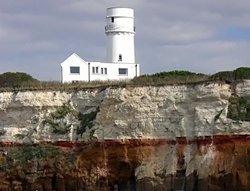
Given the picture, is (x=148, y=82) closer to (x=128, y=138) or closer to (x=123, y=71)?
(x=128, y=138)

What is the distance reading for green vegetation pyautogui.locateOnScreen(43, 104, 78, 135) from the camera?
156 feet

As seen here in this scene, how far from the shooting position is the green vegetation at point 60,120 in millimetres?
47469

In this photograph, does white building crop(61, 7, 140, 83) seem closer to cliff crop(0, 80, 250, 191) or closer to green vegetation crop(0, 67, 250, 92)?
green vegetation crop(0, 67, 250, 92)

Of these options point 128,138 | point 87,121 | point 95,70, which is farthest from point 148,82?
point 95,70

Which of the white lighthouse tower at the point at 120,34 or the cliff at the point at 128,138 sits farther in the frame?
the white lighthouse tower at the point at 120,34

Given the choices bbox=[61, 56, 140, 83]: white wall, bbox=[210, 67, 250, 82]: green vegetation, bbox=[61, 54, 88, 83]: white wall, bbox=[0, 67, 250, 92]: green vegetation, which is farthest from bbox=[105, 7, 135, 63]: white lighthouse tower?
bbox=[210, 67, 250, 82]: green vegetation

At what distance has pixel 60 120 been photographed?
157ft

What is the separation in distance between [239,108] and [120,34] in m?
38.6

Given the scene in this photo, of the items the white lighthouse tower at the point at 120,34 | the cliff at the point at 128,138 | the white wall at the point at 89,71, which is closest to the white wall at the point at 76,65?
the white wall at the point at 89,71

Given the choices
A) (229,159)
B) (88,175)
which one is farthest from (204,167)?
(88,175)

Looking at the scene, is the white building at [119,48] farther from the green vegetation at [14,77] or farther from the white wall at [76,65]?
the green vegetation at [14,77]

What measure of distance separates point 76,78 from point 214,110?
3410 cm

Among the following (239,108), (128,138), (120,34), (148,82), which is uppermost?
(120,34)

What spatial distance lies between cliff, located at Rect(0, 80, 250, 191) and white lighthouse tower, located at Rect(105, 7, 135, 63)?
30494 mm
